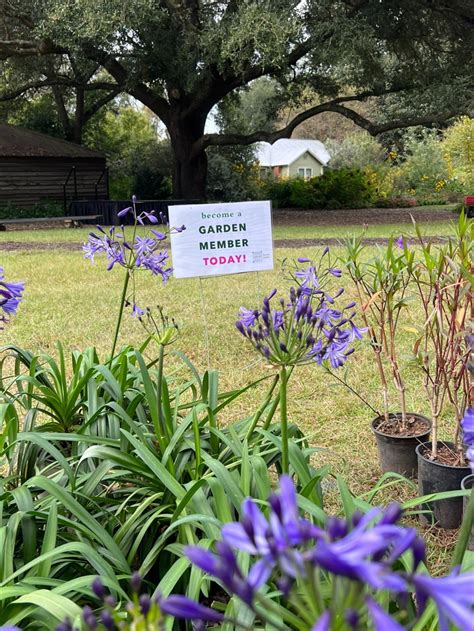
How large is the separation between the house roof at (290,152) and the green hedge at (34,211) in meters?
28.4

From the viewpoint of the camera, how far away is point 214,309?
20.9 feet

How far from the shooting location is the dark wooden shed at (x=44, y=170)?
65.1 feet

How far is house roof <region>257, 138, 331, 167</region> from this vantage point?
155 feet

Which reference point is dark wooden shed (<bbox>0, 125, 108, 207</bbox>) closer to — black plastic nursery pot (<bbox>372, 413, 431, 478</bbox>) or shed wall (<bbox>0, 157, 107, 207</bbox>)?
shed wall (<bbox>0, 157, 107, 207</bbox>)

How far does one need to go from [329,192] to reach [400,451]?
20912mm

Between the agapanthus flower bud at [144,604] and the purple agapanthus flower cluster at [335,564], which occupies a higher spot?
the purple agapanthus flower cluster at [335,564]

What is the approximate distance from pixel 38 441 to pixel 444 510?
166cm

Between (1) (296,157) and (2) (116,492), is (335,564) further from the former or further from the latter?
(1) (296,157)

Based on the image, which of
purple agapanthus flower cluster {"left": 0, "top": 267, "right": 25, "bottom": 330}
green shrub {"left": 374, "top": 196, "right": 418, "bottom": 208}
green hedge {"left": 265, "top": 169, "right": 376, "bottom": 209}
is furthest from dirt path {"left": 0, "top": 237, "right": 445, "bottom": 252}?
green shrub {"left": 374, "top": 196, "right": 418, "bottom": 208}

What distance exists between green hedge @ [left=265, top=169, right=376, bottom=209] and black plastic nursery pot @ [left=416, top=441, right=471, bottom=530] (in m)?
20.6

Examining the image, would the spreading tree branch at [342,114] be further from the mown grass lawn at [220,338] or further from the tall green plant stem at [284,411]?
the tall green plant stem at [284,411]

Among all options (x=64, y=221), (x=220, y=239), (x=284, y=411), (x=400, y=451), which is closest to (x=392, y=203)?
(x=64, y=221)

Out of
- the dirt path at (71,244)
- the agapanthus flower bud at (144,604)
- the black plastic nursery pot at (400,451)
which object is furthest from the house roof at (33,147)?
the agapanthus flower bud at (144,604)

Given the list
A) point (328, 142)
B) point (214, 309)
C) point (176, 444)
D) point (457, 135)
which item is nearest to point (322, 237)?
point (214, 309)
